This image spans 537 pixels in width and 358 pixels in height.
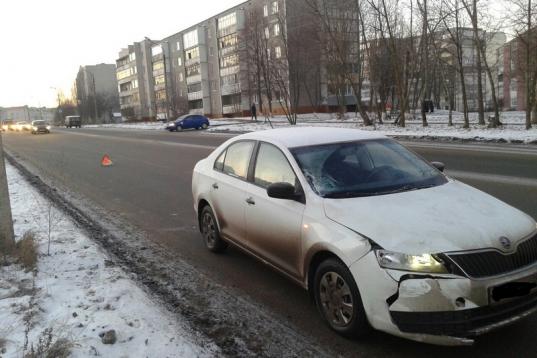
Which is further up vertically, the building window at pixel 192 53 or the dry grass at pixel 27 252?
the building window at pixel 192 53

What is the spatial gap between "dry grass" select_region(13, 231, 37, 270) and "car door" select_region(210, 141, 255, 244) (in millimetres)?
2080

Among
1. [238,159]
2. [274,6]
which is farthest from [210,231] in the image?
[274,6]

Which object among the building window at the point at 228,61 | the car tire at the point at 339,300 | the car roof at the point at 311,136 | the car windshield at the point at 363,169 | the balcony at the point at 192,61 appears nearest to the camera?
the car tire at the point at 339,300

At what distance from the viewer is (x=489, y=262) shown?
3.17 metres

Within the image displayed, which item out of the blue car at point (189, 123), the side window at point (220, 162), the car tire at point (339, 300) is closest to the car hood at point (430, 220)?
the car tire at point (339, 300)

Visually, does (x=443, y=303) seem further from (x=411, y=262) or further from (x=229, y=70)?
(x=229, y=70)

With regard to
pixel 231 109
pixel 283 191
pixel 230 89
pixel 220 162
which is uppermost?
pixel 230 89

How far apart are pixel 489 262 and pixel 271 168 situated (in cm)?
224

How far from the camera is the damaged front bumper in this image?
3.10 metres

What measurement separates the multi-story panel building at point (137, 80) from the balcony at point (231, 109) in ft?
79.6

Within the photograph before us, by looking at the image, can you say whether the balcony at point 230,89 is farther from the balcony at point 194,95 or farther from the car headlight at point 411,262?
the car headlight at point 411,262

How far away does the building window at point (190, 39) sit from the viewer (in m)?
87.3

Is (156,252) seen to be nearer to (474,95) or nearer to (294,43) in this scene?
(294,43)

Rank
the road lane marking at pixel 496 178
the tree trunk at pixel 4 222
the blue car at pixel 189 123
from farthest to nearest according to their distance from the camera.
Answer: the blue car at pixel 189 123 → the road lane marking at pixel 496 178 → the tree trunk at pixel 4 222
